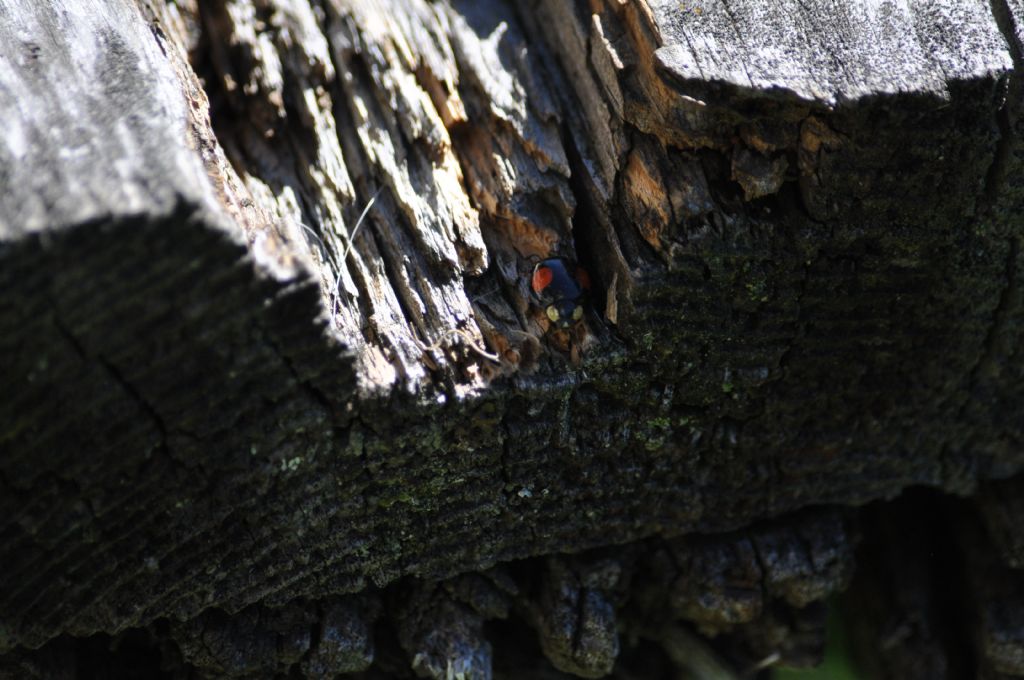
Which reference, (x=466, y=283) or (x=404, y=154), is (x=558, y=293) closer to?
(x=466, y=283)

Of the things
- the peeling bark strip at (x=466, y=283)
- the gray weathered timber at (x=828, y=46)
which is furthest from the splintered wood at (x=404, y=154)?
the gray weathered timber at (x=828, y=46)

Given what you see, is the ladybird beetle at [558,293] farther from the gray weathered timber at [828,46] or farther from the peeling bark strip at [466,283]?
the gray weathered timber at [828,46]

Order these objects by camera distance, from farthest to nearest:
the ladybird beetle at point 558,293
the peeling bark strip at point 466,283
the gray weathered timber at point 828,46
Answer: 1. the ladybird beetle at point 558,293
2. the gray weathered timber at point 828,46
3. the peeling bark strip at point 466,283

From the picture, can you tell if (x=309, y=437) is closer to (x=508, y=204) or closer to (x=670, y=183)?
(x=508, y=204)

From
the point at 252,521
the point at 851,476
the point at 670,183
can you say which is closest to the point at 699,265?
the point at 670,183

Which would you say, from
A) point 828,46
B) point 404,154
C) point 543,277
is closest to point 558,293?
point 543,277

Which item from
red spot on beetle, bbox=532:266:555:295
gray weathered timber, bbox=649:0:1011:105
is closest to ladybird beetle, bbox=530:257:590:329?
red spot on beetle, bbox=532:266:555:295
